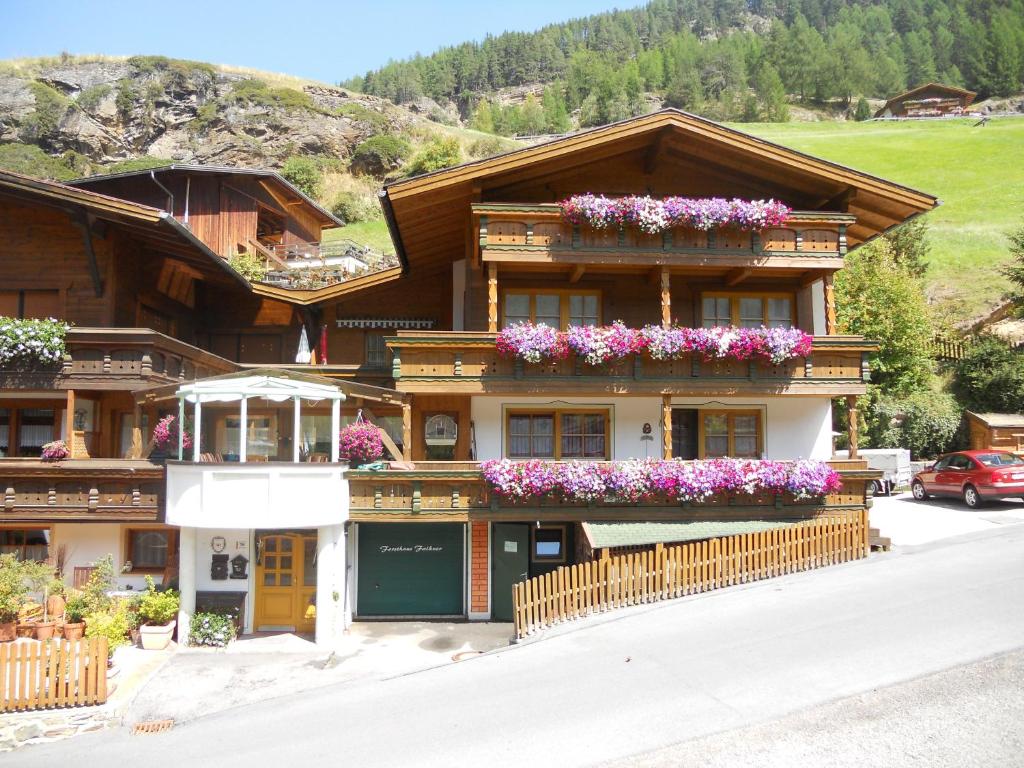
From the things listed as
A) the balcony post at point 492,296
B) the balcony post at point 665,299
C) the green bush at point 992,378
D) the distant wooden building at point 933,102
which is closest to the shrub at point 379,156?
the green bush at point 992,378

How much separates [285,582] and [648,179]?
13.7m

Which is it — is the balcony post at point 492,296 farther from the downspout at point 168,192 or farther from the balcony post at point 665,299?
the downspout at point 168,192

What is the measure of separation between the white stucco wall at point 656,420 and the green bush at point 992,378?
1391cm

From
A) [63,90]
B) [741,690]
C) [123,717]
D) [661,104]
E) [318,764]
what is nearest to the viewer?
[318,764]

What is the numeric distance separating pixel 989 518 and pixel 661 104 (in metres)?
129

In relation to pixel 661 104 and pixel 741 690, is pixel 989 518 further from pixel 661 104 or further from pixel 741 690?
pixel 661 104

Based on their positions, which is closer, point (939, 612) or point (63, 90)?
point (939, 612)

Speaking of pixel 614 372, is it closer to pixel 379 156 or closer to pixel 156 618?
pixel 156 618

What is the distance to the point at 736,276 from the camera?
19.6 m

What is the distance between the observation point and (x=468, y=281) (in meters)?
20.7

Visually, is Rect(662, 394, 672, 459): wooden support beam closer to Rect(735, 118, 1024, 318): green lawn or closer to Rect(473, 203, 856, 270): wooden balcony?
Rect(473, 203, 856, 270): wooden balcony

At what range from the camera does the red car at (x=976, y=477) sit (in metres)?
20.6

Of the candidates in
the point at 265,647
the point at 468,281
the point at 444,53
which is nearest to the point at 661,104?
the point at 444,53

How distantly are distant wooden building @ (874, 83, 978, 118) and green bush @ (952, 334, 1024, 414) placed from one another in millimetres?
88673
